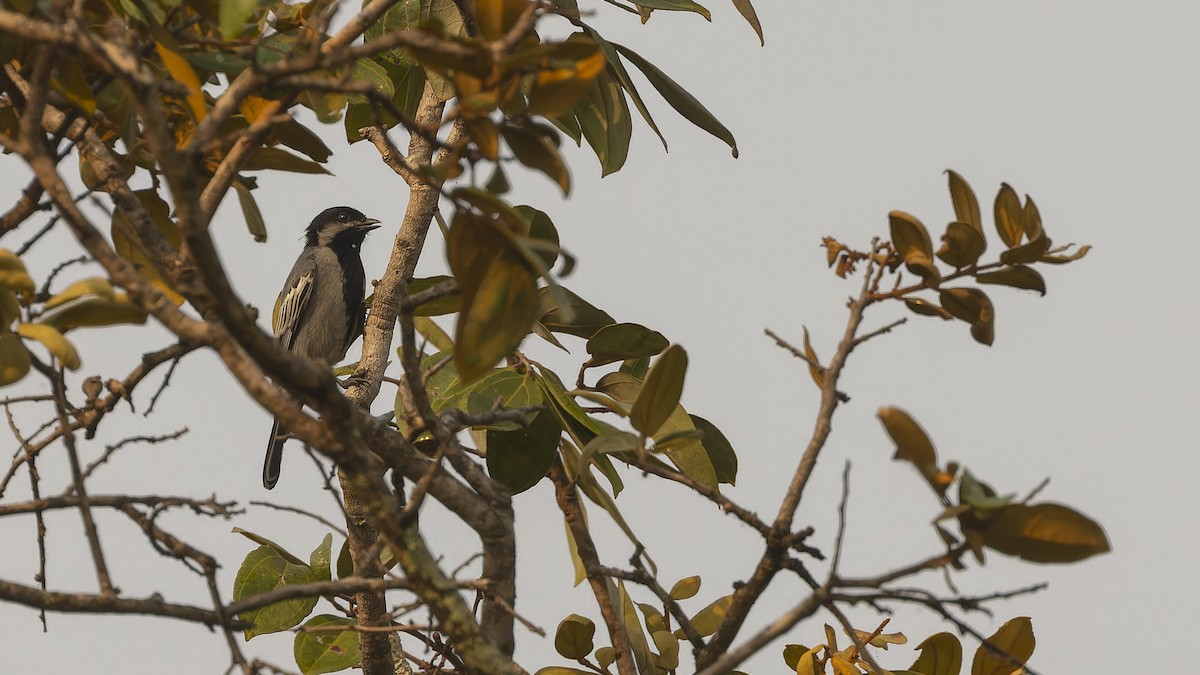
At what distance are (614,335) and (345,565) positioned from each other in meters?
0.94

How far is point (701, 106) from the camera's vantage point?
2471 millimetres

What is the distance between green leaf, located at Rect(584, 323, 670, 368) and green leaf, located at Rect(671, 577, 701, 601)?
55 centimetres

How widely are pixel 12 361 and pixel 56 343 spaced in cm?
10

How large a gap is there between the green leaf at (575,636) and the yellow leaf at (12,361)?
1.17 m

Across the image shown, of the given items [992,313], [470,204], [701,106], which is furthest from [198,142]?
[701,106]

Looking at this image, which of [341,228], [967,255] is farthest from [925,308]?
[341,228]

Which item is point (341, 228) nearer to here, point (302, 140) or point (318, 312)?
point (318, 312)

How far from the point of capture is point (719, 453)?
7.80 ft

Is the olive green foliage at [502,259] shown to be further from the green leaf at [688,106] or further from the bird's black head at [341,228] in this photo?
the bird's black head at [341,228]

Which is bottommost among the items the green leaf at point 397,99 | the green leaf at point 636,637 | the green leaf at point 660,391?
the green leaf at point 636,637

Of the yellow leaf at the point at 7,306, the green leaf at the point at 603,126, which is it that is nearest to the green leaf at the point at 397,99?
the green leaf at the point at 603,126

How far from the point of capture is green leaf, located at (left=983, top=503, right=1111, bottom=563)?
4.15 ft

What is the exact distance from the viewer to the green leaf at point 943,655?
7.02ft

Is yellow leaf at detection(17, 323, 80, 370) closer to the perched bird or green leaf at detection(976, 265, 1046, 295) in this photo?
green leaf at detection(976, 265, 1046, 295)
